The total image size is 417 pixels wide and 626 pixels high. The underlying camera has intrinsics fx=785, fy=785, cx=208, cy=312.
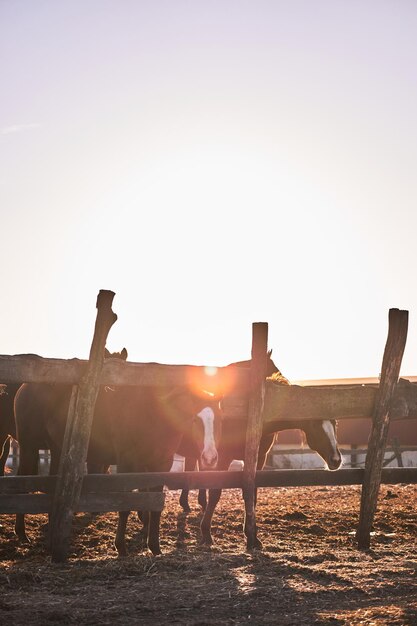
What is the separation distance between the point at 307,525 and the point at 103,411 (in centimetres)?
345

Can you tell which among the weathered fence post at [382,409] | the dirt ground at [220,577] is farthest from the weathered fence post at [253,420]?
the weathered fence post at [382,409]

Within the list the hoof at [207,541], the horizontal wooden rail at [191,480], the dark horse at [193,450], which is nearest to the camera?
the horizontal wooden rail at [191,480]

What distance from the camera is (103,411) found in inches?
410

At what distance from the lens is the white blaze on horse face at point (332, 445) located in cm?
1038

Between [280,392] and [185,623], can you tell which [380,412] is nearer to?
[280,392]

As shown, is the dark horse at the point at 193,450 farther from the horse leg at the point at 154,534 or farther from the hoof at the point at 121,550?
the hoof at the point at 121,550

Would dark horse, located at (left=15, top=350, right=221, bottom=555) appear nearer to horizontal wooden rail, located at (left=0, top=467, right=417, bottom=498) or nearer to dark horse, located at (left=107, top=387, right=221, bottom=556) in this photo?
dark horse, located at (left=107, top=387, right=221, bottom=556)

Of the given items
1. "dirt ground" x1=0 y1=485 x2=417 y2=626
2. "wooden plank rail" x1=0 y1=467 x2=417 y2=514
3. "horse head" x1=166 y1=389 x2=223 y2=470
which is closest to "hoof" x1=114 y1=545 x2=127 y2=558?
"dirt ground" x1=0 y1=485 x2=417 y2=626

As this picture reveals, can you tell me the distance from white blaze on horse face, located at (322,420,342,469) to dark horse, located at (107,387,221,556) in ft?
5.77

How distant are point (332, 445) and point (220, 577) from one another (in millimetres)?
3528

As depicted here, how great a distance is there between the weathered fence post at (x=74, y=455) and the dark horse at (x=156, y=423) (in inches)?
53.6

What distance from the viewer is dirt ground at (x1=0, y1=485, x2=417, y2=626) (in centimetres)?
588

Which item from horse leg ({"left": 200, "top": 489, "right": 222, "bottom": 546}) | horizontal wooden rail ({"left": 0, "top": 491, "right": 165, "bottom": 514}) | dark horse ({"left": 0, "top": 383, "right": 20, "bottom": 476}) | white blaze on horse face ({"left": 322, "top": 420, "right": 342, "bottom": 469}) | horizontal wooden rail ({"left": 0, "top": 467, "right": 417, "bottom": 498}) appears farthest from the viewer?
dark horse ({"left": 0, "top": 383, "right": 20, "bottom": 476})

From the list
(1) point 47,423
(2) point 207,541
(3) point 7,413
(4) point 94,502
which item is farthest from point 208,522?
(3) point 7,413
